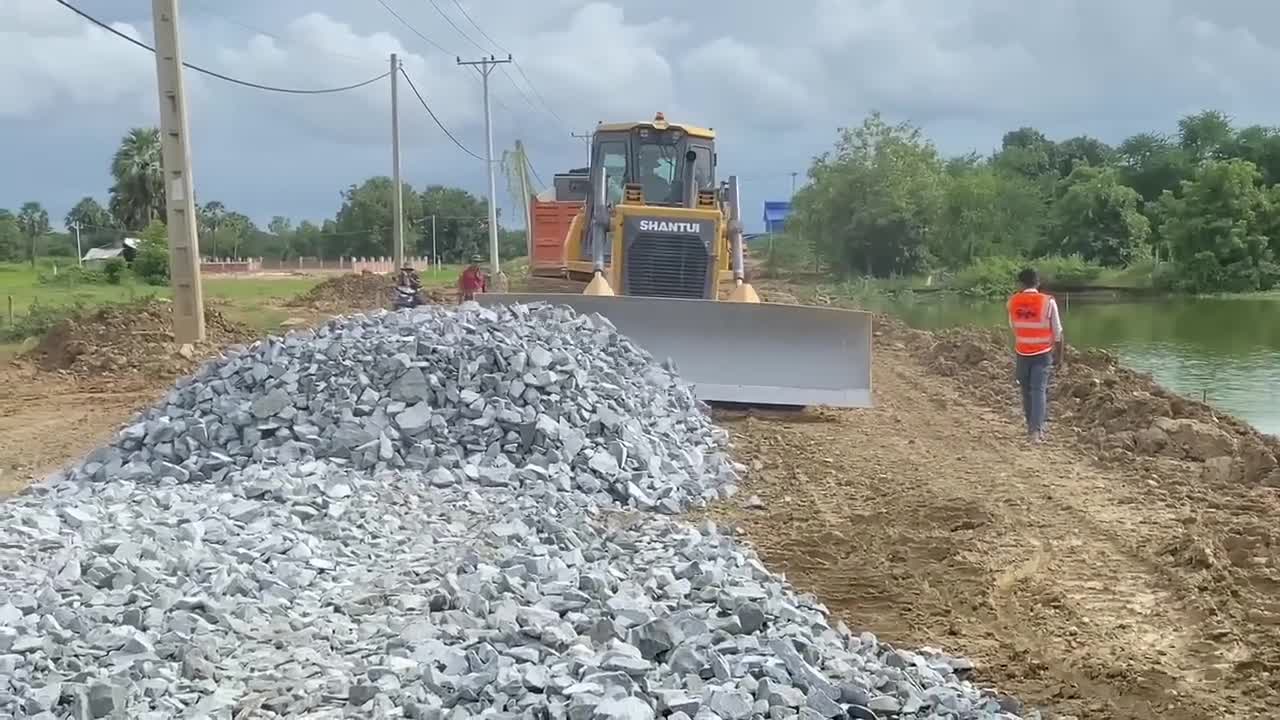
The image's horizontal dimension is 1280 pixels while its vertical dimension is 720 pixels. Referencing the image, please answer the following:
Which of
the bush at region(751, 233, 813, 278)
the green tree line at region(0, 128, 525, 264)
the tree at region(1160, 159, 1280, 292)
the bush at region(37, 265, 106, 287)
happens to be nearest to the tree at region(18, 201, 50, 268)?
the green tree line at region(0, 128, 525, 264)

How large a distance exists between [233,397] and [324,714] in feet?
15.4

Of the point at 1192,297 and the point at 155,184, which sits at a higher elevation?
the point at 155,184

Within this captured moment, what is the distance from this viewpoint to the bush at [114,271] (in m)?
40.6

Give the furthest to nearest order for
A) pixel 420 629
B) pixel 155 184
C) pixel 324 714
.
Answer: pixel 155 184
pixel 420 629
pixel 324 714

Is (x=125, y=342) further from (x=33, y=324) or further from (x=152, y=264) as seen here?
(x=152, y=264)

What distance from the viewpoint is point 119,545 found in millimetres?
5086

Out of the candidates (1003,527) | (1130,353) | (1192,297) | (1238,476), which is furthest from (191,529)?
(1192,297)

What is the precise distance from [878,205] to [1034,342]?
38324 millimetres

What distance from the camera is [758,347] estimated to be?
10117 mm

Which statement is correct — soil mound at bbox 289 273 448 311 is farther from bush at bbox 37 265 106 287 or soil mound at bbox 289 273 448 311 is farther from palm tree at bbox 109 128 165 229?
palm tree at bbox 109 128 165 229

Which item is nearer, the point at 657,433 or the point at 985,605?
the point at 985,605

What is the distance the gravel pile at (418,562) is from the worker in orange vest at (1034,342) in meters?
2.71

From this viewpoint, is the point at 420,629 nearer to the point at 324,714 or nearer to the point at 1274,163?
the point at 324,714

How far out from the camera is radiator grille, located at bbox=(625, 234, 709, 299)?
11.6 metres
